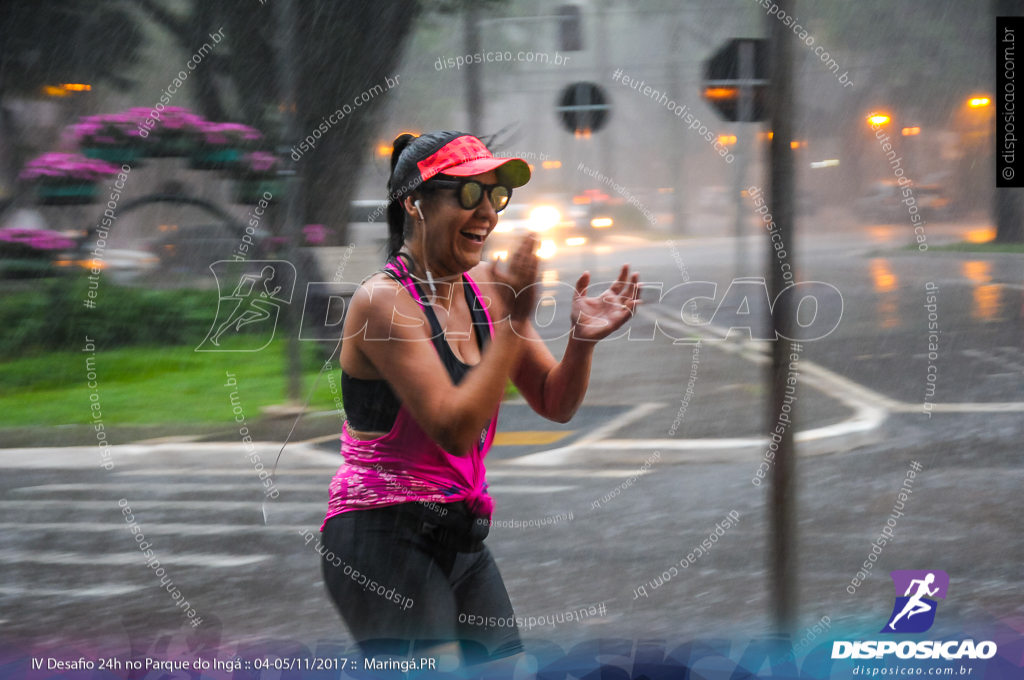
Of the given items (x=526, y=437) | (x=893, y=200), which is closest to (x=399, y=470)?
(x=526, y=437)

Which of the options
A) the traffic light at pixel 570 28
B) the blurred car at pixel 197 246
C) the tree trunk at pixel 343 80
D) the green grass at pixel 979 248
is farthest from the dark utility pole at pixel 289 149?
the green grass at pixel 979 248

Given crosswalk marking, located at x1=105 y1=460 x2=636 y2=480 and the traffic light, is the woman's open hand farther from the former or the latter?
crosswalk marking, located at x1=105 y1=460 x2=636 y2=480

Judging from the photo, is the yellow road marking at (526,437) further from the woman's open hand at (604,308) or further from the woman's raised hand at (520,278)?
the woman's raised hand at (520,278)

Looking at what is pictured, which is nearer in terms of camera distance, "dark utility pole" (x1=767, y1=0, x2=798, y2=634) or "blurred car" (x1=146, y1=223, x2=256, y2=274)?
"dark utility pole" (x1=767, y1=0, x2=798, y2=634)

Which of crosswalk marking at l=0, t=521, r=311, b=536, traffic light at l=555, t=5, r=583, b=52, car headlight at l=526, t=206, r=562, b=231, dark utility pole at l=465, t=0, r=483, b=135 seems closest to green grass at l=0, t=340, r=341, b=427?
crosswalk marking at l=0, t=521, r=311, b=536

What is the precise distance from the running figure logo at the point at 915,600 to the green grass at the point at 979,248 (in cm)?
421

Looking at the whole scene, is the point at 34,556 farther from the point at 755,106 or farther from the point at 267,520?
the point at 755,106

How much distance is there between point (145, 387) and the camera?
5.22 meters

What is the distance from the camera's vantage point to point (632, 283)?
7.26 feet

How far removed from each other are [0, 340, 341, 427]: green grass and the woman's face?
10.3ft

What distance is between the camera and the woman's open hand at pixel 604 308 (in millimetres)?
2113

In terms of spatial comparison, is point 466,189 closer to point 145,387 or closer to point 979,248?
point 145,387

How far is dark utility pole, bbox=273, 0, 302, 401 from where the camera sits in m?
4.60

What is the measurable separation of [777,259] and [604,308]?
608mm
